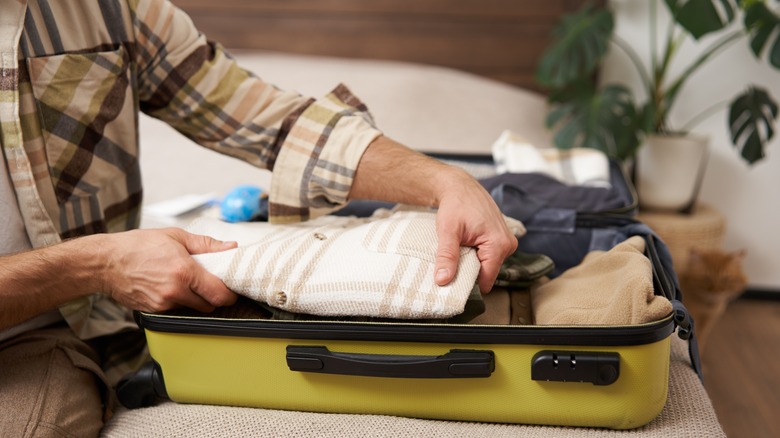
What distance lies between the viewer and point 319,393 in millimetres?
767

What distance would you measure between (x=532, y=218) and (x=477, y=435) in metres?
0.43

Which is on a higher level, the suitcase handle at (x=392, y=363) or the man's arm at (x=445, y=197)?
the man's arm at (x=445, y=197)

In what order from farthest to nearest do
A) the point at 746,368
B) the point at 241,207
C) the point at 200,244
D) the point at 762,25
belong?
the point at 746,368
the point at 762,25
the point at 241,207
the point at 200,244

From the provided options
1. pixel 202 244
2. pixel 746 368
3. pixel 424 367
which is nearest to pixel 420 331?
pixel 424 367

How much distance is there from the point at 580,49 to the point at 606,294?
1.30m

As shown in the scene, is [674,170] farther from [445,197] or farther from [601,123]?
[445,197]

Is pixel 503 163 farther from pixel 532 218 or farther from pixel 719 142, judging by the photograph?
pixel 719 142

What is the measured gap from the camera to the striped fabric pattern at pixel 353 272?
712 mm

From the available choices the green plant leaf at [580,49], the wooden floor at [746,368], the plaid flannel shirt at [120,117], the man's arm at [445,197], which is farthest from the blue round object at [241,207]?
the wooden floor at [746,368]

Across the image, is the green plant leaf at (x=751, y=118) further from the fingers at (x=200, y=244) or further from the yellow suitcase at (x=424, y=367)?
the fingers at (x=200, y=244)

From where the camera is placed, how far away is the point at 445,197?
2.77 ft

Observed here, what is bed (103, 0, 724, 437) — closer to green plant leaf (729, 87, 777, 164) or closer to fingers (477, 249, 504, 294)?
green plant leaf (729, 87, 777, 164)

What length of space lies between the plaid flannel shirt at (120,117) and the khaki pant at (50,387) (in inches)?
2.6

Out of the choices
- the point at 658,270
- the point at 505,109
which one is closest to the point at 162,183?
the point at 505,109
